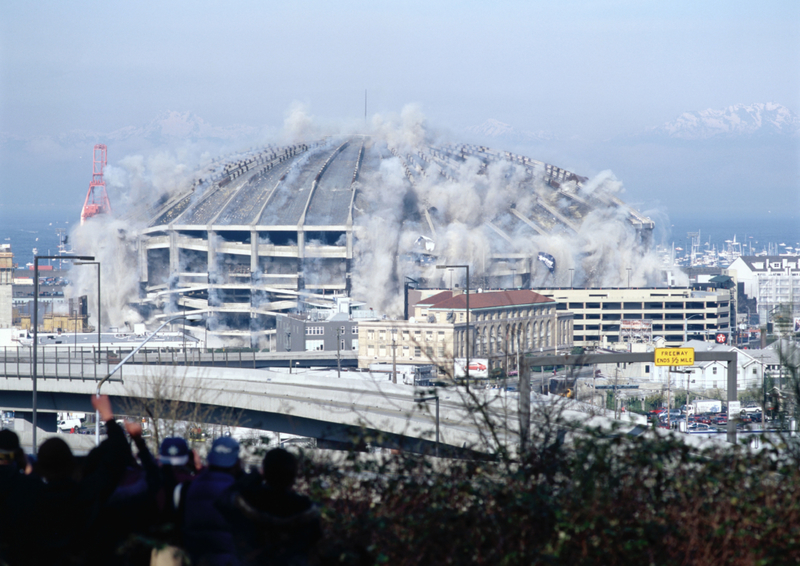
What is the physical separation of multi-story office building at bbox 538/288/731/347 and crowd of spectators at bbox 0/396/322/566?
104 meters

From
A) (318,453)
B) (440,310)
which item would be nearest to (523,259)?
(440,310)

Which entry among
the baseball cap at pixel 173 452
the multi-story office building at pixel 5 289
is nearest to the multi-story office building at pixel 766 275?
the multi-story office building at pixel 5 289

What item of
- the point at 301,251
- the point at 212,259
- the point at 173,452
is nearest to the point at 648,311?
the point at 301,251

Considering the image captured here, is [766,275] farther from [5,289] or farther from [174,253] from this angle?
[5,289]

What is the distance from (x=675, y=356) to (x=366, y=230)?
9862cm

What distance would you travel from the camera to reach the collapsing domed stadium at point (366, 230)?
11444cm

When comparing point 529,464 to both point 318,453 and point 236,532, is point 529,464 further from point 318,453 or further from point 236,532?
point 236,532

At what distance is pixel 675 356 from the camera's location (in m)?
19.5

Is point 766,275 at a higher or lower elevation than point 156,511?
higher

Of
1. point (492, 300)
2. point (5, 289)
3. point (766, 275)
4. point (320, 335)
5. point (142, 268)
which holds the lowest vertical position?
point (320, 335)

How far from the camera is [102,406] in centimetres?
757

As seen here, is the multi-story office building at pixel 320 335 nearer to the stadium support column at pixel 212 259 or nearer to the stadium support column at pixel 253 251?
the stadium support column at pixel 253 251

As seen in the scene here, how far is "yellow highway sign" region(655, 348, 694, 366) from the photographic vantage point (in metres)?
19.1

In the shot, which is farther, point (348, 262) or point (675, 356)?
point (348, 262)
